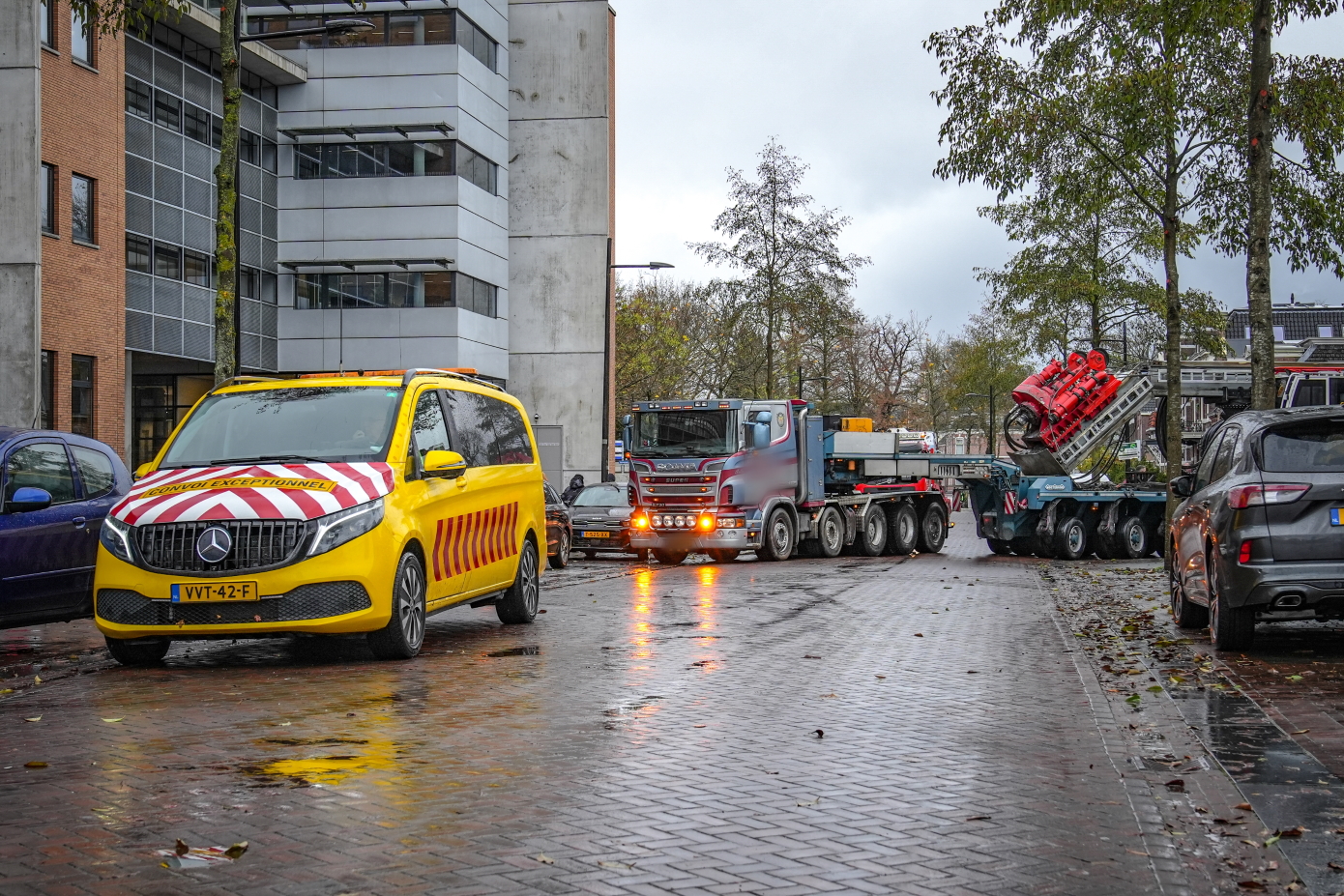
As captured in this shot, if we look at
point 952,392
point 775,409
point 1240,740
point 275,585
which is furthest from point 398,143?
point 1240,740

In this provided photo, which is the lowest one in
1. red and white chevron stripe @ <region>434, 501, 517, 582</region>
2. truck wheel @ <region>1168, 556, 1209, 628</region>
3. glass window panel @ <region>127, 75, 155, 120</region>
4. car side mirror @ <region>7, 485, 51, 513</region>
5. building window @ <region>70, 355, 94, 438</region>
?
truck wheel @ <region>1168, 556, 1209, 628</region>

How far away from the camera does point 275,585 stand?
968 centimetres

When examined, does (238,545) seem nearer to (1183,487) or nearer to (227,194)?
(1183,487)

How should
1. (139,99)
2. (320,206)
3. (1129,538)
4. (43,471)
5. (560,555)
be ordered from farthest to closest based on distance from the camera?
(320,206) → (139,99) → (1129,538) → (560,555) → (43,471)

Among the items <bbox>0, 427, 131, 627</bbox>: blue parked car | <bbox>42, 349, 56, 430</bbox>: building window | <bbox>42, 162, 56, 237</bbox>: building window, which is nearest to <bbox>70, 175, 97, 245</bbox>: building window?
<bbox>42, 162, 56, 237</bbox>: building window

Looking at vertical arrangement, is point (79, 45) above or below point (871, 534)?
above

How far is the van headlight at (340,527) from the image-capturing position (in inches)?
384

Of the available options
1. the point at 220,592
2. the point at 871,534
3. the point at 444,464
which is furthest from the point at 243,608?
the point at 871,534

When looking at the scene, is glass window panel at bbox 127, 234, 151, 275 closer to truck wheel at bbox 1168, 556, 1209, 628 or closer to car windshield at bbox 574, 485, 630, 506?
car windshield at bbox 574, 485, 630, 506

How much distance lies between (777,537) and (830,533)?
223 centimetres

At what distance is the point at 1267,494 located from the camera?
10461mm

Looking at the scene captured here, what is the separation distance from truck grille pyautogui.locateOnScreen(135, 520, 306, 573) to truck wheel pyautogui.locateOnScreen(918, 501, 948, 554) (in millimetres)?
23493

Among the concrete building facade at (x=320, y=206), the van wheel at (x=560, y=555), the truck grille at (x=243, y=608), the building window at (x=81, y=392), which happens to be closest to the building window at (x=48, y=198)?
the concrete building facade at (x=320, y=206)

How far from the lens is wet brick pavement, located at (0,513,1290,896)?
15.8 ft
